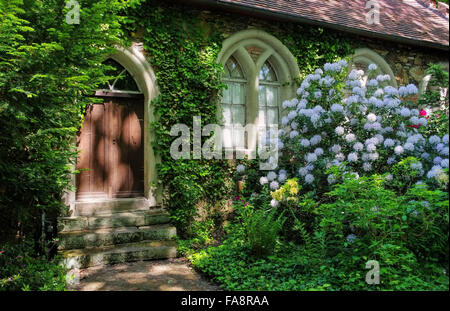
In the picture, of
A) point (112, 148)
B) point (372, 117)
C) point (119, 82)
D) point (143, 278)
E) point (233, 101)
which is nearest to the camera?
point (143, 278)

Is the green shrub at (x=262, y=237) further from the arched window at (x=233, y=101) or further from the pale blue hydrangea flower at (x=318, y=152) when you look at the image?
the arched window at (x=233, y=101)

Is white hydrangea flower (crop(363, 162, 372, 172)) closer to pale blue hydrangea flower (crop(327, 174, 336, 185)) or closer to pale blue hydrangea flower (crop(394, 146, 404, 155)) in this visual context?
pale blue hydrangea flower (crop(394, 146, 404, 155))

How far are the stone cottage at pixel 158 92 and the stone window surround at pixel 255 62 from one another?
0.02 meters

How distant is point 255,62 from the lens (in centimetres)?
747

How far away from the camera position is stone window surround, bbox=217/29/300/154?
7133mm

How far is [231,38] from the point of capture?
23.1 ft

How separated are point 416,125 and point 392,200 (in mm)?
2149

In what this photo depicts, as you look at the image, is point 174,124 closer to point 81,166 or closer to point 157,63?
point 157,63

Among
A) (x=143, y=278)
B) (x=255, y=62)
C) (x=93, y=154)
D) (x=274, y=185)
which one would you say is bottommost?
(x=143, y=278)

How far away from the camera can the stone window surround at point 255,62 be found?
7.13 metres

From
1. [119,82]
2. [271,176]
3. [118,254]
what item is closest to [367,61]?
[271,176]

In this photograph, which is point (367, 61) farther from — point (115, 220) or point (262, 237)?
point (115, 220)

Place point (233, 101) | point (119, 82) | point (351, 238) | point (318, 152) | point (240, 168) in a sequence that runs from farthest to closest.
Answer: point (233, 101), point (240, 168), point (119, 82), point (318, 152), point (351, 238)

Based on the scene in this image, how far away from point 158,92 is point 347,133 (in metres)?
3.50
